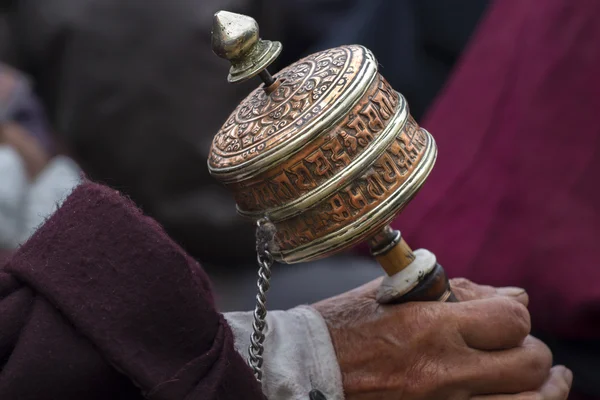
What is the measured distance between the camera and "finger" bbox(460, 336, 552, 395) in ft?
3.18

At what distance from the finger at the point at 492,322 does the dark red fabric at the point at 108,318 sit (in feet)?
0.92

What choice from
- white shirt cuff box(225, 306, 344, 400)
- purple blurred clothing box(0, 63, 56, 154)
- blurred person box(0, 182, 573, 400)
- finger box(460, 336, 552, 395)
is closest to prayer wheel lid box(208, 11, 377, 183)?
blurred person box(0, 182, 573, 400)

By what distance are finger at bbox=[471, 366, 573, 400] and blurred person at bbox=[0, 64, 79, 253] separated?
51.4 inches

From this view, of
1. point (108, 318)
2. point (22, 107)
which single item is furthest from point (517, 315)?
point (22, 107)

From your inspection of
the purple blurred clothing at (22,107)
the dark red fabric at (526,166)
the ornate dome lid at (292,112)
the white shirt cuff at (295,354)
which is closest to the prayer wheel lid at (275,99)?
the ornate dome lid at (292,112)

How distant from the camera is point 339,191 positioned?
84cm

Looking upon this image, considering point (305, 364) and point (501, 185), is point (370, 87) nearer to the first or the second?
point (305, 364)

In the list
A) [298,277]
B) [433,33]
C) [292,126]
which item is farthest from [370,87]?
[433,33]

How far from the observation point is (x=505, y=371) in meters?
0.98

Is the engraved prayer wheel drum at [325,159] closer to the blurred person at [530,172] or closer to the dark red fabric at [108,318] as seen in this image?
the dark red fabric at [108,318]

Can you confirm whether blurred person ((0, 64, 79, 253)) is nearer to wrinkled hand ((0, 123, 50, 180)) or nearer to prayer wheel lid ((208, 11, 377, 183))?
wrinkled hand ((0, 123, 50, 180))

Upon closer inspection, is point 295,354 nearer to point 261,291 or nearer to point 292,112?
point 261,291

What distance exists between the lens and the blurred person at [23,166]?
81.8 inches

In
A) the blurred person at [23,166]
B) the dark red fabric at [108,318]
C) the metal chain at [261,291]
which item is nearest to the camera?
the dark red fabric at [108,318]
